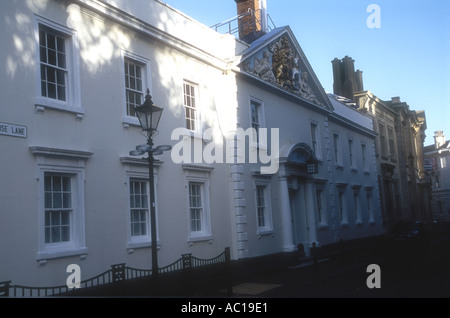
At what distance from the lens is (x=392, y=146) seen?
3641 cm

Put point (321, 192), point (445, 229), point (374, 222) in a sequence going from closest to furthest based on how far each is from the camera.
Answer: point (321, 192), point (374, 222), point (445, 229)

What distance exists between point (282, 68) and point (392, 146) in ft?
62.1

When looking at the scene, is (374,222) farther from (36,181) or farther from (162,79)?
(36,181)

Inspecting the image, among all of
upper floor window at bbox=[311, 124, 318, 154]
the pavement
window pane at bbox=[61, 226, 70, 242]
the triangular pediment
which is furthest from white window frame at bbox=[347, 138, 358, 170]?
window pane at bbox=[61, 226, 70, 242]

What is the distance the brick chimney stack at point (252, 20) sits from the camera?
22.8m

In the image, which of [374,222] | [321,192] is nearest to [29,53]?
[321,192]

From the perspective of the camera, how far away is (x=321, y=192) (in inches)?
925

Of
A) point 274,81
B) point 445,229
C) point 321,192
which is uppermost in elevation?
point 274,81

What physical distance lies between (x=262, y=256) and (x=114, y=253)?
7.22 meters

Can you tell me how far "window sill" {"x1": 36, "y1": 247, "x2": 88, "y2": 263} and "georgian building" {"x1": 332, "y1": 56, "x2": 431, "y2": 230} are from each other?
79.7 feet

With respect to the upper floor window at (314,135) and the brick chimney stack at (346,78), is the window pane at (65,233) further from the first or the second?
the brick chimney stack at (346,78)

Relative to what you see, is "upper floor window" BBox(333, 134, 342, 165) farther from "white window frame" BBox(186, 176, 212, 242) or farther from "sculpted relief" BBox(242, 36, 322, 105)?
"white window frame" BBox(186, 176, 212, 242)

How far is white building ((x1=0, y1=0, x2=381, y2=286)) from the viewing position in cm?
1008

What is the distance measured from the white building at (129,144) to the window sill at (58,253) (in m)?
0.03
